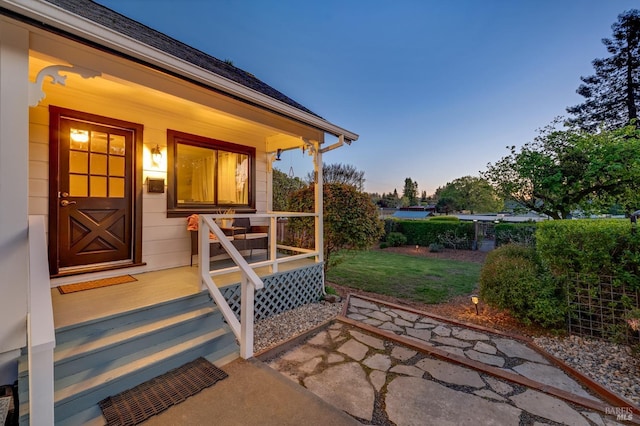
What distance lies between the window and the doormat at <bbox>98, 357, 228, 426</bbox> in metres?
2.95

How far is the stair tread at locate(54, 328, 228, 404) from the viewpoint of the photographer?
6.14 feet

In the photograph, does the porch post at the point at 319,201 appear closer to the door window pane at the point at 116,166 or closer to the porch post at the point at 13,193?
the door window pane at the point at 116,166

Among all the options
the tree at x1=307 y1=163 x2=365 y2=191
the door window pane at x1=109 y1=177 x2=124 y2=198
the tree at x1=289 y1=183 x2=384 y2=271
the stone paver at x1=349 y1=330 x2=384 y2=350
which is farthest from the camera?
the tree at x1=307 y1=163 x2=365 y2=191

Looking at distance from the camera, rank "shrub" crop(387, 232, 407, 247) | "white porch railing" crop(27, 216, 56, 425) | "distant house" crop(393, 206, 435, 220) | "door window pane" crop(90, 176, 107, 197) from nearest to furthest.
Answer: "white porch railing" crop(27, 216, 56, 425)
"door window pane" crop(90, 176, 107, 197)
"shrub" crop(387, 232, 407, 247)
"distant house" crop(393, 206, 435, 220)

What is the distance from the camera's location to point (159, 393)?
2.10 m

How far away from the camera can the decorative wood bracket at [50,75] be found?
84.1 inches

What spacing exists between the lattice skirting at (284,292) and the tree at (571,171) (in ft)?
16.3

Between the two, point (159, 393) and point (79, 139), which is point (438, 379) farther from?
point (79, 139)

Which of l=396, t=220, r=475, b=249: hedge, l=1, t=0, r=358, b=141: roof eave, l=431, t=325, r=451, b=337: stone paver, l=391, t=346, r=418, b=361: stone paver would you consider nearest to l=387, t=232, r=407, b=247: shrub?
l=396, t=220, r=475, b=249: hedge

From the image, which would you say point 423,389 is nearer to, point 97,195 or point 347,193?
point 347,193

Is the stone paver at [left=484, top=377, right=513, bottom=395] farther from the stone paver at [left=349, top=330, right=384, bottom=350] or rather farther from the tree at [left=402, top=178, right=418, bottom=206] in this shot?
the tree at [left=402, top=178, right=418, bottom=206]

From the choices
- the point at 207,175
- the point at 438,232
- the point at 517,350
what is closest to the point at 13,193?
the point at 207,175

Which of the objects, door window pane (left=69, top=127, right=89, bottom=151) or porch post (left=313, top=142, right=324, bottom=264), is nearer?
door window pane (left=69, top=127, right=89, bottom=151)

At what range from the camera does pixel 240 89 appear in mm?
3375
